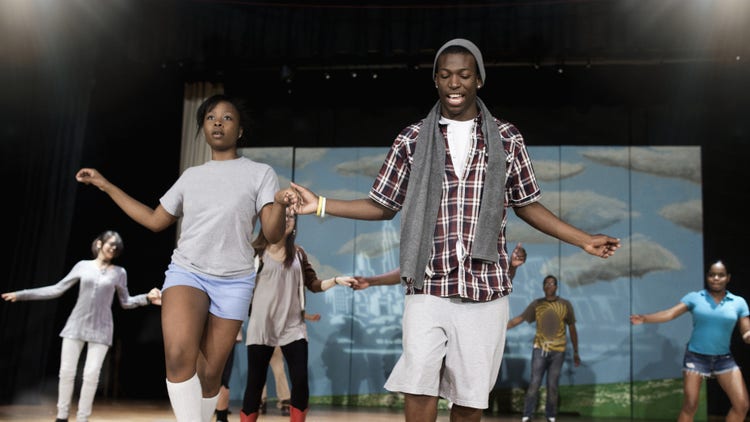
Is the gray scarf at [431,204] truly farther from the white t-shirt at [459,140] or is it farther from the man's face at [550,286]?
the man's face at [550,286]

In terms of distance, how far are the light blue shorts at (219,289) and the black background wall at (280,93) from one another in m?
6.08

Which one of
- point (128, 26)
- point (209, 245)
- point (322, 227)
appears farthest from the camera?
point (322, 227)

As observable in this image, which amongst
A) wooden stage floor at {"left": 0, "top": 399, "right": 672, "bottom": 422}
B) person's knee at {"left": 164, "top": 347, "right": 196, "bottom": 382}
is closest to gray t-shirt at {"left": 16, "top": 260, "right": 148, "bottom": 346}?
wooden stage floor at {"left": 0, "top": 399, "right": 672, "bottom": 422}

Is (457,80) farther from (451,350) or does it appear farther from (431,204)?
(451,350)

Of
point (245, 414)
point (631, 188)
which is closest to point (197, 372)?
point (245, 414)

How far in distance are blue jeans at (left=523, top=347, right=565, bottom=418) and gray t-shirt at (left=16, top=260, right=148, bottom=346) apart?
4.45m

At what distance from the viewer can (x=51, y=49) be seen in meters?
8.86

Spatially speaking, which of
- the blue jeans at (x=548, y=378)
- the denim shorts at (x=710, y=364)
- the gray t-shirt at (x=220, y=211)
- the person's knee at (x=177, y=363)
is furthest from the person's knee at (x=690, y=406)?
the person's knee at (x=177, y=363)

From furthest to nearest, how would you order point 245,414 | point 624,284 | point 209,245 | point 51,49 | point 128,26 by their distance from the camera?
point 624,284
point 128,26
point 51,49
point 245,414
point 209,245

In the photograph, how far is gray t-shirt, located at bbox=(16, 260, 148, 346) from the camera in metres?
6.27

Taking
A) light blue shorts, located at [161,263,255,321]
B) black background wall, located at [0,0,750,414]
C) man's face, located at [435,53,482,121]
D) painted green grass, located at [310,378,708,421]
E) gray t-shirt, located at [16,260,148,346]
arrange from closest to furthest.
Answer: man's face, located at [435,53,482,121] → light blue shorts, located at [161,263,255,321] → gray t-shirt, located at [16,260,148,346] → black background wall, located at [0,0,750,414] → painted green grass, located at [310,378,708,421]

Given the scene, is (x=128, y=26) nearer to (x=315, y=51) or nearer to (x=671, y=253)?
(x=315, y=51)

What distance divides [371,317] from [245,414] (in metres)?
5.84

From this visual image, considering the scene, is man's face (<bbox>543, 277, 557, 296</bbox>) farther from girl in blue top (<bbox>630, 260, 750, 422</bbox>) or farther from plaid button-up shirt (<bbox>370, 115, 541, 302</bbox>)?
plaid button-up shirt (<bbox>370, 115, 541, 302</bbox>)
